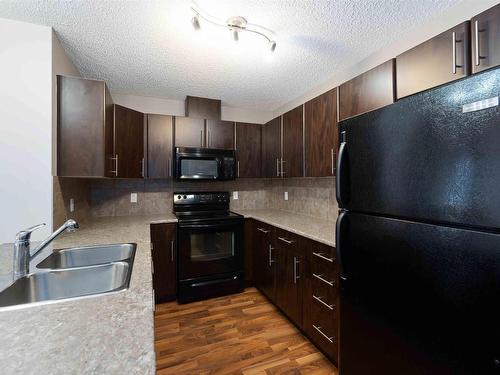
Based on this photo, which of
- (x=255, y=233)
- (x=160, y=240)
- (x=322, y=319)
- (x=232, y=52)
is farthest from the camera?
(x=255, y=233)

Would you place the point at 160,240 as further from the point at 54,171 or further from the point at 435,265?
the point at 435,265

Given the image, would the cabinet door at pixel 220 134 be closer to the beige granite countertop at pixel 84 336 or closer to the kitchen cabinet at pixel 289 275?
the kitchen cabinet at pixel 289 275

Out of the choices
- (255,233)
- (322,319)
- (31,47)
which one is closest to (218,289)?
(255,233)

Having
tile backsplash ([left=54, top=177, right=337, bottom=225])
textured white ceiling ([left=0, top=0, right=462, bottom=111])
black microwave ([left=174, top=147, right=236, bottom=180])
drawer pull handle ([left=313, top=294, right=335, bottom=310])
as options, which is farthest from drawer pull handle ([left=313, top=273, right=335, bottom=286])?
textured white ceiling ([left=0, top=0, right=462, bottom=111])

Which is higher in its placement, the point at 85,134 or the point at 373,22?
the point at 373,22

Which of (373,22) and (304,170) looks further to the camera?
(304,170)

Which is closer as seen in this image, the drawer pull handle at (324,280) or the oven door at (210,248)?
the drawer pull handle at (324,280)

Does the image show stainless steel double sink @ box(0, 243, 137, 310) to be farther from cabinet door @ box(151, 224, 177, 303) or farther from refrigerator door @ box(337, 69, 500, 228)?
refrigerator door @ box(337, 69, 500, 228)

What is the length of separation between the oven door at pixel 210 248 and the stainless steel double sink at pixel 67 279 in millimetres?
1035

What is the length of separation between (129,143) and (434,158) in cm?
249

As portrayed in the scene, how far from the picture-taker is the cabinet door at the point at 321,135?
195 cm

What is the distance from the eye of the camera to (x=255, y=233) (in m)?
2.80

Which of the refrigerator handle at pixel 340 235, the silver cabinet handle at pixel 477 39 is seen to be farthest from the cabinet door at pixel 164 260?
the silver cabinet handle at pixel 477 39

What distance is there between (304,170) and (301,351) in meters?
1.52
